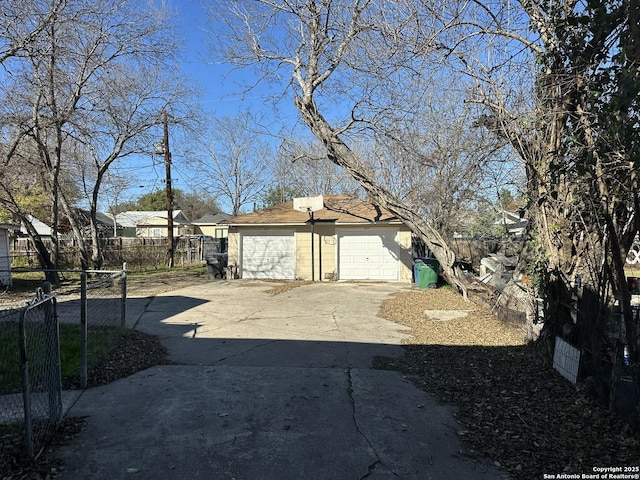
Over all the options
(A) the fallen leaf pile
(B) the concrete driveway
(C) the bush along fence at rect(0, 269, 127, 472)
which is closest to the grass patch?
(C) the bush along fence at rect(0, 269, 127, 472)

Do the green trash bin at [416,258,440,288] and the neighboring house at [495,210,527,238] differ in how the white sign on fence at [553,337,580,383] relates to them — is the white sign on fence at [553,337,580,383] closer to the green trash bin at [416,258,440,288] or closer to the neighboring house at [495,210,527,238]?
the neighboring house at [495,210,527,238]

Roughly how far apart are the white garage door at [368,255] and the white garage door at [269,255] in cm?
220

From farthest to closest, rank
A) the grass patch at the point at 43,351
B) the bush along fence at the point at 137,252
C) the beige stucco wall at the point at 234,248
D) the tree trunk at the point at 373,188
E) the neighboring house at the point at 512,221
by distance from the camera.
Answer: the bush along fence at the point at 137,252 → the beige stucco wall at the point at 234,248 → the tree trunk at the point at 373,188 → the neighboring house at the point at 512,221 → the grass patch at the point at 43,351

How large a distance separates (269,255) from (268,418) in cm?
1480

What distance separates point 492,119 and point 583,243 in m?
2.87

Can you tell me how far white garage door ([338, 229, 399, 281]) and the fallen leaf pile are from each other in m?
9.60

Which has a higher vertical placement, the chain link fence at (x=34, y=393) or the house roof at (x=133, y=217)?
the house roof at (x=133, y=217)

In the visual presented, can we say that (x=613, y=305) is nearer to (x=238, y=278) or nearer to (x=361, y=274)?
(x=361, y=274)

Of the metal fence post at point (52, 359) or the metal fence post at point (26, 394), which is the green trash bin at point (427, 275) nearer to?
the metal fence post at point (52, 359)

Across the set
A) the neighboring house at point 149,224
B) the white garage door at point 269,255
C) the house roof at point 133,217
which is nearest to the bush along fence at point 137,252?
the white garage door at point 269,255

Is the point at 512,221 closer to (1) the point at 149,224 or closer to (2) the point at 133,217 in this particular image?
(1) the point at 149,224

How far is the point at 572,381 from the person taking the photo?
15.7 feet

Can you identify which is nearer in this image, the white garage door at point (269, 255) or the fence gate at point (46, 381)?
the fence gate at point (46, 381)

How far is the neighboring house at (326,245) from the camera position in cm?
1764
